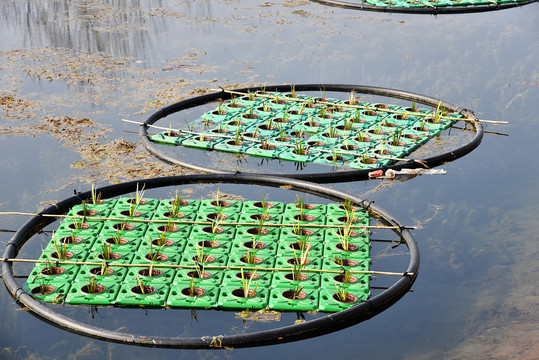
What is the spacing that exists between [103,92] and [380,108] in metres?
3.85

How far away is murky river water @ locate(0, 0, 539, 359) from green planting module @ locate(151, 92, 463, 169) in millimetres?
595

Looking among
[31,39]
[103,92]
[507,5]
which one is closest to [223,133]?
[103,92]

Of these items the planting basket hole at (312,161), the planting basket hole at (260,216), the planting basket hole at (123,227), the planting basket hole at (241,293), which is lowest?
the planting basket hole at (241,293)

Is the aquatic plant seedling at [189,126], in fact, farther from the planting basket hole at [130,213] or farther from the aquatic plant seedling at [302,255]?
the aquatic plant seedling at [302,255]

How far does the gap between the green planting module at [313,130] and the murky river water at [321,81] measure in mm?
595

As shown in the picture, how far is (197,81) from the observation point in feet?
38.0

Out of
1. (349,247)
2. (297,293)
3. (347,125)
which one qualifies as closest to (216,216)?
(349,247)

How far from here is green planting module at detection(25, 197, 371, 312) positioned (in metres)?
6.23

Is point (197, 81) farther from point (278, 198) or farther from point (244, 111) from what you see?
point (278, 198)

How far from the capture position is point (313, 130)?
31.4 ft

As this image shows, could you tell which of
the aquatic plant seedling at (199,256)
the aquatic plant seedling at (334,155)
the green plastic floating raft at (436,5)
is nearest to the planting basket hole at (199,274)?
the aquatic plant seedling at (199,256)

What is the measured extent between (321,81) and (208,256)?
5266 millimetres

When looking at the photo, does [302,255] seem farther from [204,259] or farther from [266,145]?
[266,145]

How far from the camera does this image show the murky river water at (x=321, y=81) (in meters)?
5.96
